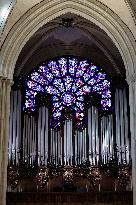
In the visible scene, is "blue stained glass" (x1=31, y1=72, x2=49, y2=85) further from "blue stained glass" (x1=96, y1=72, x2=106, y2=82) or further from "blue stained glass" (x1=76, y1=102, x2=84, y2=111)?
"blue stained glass" (x1=96, y1=72, x2=106, y2=82)

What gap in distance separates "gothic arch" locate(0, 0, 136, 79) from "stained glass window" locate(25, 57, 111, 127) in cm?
450

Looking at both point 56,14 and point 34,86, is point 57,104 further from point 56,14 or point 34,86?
point 56,14

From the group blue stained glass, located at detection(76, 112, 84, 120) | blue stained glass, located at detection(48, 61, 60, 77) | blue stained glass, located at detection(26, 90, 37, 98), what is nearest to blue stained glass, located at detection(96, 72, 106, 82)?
blue stained glass, located at detection(48, 61, 60, 77)

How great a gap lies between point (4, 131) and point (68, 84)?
6219 millimetres

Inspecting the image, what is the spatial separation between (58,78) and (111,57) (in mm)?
2307

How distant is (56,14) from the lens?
46.2 ft

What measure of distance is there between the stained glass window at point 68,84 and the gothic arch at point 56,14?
4501mm

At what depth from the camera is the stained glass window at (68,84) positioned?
18.1 meters

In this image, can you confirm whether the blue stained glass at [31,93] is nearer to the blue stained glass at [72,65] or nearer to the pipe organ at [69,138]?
the pipe organ at [69,138]

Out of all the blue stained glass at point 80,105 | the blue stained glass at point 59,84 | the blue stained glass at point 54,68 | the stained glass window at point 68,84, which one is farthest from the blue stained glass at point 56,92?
the blue stained glass at point 80,105

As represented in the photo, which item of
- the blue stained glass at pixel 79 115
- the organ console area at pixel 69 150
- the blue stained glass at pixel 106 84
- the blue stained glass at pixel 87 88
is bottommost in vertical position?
the organ console area at pixel 69 150

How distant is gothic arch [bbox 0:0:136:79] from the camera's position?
1355 cm

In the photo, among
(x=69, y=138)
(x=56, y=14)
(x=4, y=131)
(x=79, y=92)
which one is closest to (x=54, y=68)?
(x=79, y=92)

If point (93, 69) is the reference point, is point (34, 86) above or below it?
below
